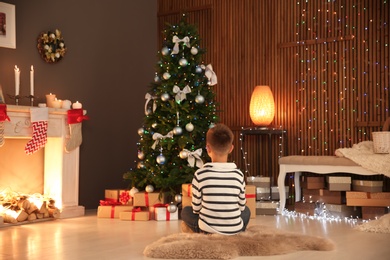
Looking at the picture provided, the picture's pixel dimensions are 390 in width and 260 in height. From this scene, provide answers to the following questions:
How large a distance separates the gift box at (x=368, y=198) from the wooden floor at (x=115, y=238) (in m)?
0.32

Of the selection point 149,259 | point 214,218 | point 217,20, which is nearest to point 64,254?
point 149,259

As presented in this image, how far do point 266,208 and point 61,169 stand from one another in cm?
231

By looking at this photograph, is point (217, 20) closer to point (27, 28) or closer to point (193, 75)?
point (193, 75)

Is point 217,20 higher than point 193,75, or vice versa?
point 217,20

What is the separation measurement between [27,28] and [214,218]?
337 cm

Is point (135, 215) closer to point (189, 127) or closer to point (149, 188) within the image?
point (149, 188)

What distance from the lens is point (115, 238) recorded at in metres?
4.80

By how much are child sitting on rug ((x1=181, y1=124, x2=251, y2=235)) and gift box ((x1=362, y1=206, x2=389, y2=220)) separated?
2.27 m

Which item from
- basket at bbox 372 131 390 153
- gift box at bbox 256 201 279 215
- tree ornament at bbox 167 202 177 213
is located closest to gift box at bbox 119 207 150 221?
tree ornament at bbox 167 202 177 213

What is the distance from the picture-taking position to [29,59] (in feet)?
20.8

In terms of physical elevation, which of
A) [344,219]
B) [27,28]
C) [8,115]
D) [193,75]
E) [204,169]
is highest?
[27,28]

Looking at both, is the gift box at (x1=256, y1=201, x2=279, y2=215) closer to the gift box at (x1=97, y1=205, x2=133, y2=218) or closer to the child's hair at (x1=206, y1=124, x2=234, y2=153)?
the gift box at (x1=97, y1=205, x2=133, y2=218)

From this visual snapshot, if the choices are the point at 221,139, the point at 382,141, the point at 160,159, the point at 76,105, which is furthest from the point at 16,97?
the point at 382,141

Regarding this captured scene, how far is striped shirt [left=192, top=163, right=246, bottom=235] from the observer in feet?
13.5
